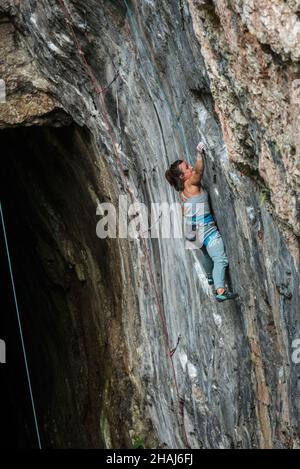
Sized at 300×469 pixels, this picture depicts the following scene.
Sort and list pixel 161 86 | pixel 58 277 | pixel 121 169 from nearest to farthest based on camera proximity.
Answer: pixel 161 86, pixel 121 169, pixel 58 277

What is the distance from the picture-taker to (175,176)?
8.83 meters

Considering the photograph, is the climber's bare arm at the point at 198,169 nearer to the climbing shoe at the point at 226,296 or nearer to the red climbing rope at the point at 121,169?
the climbing shoe at the point at 226,296

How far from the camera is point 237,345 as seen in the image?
8.88m

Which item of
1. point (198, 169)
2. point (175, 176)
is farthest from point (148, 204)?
point (198, 169)

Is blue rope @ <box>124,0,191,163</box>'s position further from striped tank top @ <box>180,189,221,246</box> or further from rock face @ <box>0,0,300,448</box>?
striped tank top @ <box>180,189,221,246</box>

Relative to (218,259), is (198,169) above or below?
above

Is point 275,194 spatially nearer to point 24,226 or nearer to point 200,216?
point 200,216

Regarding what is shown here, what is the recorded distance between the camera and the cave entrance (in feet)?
42.0

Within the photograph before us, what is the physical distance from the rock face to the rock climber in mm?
120

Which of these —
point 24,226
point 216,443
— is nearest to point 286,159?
point 216,443

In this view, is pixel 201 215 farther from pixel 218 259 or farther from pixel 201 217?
pixel 218 259

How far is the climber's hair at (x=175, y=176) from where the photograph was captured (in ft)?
28.7

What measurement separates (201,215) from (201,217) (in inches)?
0.8

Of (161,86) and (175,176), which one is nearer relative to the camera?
(175,176)
